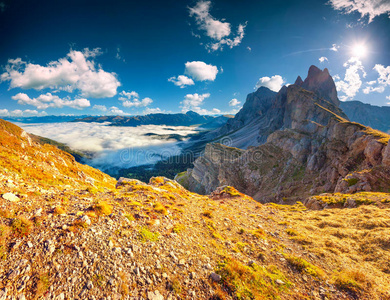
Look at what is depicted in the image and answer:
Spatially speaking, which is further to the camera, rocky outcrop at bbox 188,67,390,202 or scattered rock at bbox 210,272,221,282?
rocky outcrop at bbox 188,67,390,202

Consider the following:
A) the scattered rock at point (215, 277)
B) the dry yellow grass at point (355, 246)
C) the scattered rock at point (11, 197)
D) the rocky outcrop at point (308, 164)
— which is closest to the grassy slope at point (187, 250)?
the dry yellow grass at point (355, 246)

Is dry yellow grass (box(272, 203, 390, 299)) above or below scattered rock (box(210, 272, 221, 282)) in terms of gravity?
below

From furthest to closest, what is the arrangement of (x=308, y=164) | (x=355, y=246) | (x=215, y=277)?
(x=308, y=164), (x=355, y=246), (x=215, y=277)

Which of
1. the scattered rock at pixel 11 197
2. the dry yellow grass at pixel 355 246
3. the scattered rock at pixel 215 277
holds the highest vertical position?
the scattered rock at pixel 11 197

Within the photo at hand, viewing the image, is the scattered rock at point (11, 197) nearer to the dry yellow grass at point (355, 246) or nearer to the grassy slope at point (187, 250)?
the grassy slope at point (187, 250)

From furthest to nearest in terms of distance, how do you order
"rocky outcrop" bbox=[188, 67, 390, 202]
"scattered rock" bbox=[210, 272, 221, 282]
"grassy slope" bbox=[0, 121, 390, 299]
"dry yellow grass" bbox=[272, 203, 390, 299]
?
"rocky outcrop" bbox=[188, 67, 390, 202], "dry yellow grass" bbox=[272, 203, 390, 299], "scattered rock" bbox=[210, 272, 221, 282], "grassy slope" bbox=[0, 121, 390, 299]

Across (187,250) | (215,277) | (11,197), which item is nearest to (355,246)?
(215,277)

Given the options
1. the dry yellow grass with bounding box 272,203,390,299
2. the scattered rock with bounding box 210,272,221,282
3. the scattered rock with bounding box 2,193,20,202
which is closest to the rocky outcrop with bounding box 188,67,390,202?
the dry yellow grass with bounding box 272,203,390,299

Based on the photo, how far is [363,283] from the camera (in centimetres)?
972

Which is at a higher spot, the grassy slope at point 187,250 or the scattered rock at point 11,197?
the scattered rock at point 11,197

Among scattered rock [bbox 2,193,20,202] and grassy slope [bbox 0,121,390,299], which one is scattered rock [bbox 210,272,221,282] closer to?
grassy slope [bbox 0,121,390,299]

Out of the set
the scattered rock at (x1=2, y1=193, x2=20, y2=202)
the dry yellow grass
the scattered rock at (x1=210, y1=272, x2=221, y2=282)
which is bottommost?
the dry yellow grass

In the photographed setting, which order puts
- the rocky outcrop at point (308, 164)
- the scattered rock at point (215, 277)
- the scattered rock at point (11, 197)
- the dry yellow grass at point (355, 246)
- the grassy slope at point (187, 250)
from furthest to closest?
the rocky outcrop at point (308, 164), the scattered rock at point (11, 197), the dry yellow grass at point (355, 246), the scattered rock at point (215, 277), the grassy slope at point (187, 250)

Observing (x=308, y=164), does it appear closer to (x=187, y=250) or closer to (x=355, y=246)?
(x=355, y=246)
